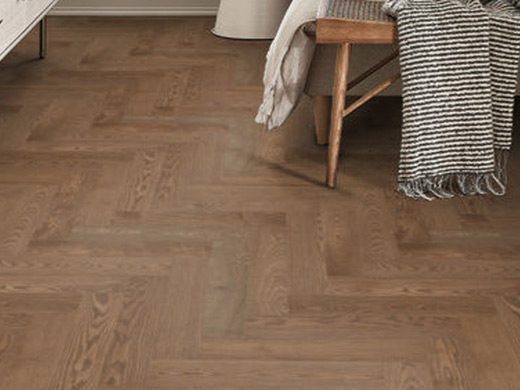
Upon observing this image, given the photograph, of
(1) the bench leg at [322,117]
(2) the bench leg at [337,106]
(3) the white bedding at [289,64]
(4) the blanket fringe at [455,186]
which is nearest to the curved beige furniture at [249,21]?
(1) the bench leg at [322,117]

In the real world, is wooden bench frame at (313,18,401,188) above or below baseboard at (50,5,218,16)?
above

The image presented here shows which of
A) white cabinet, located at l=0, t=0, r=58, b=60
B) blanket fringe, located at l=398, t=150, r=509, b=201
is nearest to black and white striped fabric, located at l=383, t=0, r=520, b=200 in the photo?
blanket fringe, located at l=398, t=150, r=509, b=201

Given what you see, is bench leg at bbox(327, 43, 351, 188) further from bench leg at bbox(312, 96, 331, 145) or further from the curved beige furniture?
the curved beige furniture

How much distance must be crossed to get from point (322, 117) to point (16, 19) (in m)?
1.14

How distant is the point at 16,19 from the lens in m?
3.76

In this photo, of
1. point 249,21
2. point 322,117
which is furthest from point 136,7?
point 322,117

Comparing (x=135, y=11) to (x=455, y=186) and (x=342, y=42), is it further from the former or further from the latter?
(x=455, y=186)

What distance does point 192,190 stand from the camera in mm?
3131

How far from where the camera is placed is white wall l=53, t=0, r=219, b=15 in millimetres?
5324

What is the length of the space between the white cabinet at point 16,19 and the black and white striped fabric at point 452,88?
1.29 m

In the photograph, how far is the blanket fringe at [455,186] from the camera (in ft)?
10.1

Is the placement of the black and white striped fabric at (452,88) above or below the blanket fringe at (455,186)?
above

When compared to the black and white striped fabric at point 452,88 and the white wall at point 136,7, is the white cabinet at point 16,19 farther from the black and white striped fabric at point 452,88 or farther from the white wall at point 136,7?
the black and white striped fabric at point 452,88

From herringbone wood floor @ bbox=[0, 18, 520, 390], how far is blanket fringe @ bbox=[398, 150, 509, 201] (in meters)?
0.05
